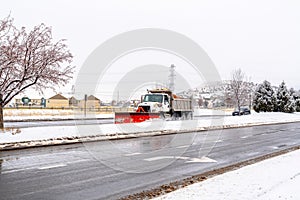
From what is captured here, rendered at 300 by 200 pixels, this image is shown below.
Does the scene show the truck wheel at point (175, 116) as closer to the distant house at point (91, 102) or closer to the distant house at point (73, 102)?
the distant house at point (91, 102)

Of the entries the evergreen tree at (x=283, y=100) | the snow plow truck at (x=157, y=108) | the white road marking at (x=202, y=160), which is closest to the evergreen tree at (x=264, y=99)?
the evergreen tree at (x=283, y=100)

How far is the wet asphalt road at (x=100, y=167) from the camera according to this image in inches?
281

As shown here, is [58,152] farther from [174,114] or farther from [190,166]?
[174,114]

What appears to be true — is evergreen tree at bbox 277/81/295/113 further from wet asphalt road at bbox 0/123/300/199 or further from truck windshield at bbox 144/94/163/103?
wet asphalt road at bbox 0/123/300/199

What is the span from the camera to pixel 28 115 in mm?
41406

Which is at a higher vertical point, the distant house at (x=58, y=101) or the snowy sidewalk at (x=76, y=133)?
the distant house at (x=58, y=101)

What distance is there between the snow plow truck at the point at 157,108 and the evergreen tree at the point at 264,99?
2793 centimetres

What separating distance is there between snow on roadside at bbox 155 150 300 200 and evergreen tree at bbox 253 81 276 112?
50433 mm

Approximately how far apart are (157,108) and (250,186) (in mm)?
20862

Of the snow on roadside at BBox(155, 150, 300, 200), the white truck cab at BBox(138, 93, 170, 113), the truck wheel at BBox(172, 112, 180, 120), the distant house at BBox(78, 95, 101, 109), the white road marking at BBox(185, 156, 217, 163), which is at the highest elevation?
the distant house at BBox(78, 95, 101, 109)

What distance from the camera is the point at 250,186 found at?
7.05 m

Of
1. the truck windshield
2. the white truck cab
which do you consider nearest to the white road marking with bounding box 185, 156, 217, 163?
the white truck cab

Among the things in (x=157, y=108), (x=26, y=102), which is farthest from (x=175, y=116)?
(x=26, y=102)

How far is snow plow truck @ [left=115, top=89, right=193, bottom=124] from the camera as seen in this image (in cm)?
2462
